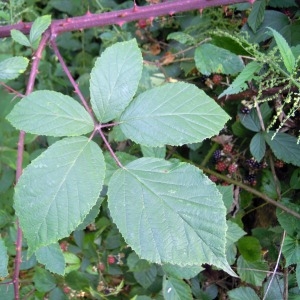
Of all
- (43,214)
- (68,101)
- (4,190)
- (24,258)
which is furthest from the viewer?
(4,190)

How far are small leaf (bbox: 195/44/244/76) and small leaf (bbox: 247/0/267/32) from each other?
159mm

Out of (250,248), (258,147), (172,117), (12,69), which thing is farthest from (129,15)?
(250,248)

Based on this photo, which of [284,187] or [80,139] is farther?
[284,187]

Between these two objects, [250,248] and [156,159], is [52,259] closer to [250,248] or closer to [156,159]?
[156,159]

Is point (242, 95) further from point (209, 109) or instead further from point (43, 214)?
point (43, 214)

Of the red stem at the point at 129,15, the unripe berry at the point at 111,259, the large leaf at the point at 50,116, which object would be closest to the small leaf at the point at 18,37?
the red stem at the point at 129,15

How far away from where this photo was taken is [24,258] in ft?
4.88

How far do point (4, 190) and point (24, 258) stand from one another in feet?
1.55

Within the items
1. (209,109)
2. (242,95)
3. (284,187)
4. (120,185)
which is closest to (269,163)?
(284,187)

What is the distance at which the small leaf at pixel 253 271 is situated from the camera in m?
1.39

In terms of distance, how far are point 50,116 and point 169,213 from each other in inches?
Result: 13.9

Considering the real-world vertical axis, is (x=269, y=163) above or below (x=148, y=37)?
below

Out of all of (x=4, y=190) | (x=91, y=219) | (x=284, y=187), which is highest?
(x=91, y=219)

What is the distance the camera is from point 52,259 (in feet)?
3.89
